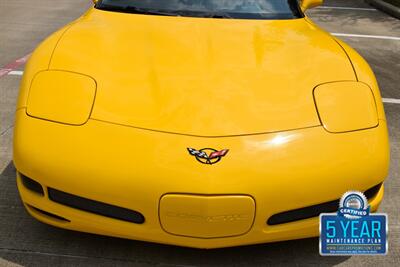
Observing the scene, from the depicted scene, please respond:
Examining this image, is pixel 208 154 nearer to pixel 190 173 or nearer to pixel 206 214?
pixel 190 173

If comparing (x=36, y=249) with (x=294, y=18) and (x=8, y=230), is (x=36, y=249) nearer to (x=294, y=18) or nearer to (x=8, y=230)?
(x=8, y=230)

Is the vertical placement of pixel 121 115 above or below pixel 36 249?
above

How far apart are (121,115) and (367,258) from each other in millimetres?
1427

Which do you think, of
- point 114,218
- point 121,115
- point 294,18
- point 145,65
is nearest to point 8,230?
point 114,218

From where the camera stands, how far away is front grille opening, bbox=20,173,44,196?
223 cm

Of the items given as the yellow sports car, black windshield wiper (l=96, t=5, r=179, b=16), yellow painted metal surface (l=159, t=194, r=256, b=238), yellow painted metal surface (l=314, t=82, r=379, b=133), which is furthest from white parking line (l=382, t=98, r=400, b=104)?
yellow painted metal surface (l=159, t=194, r=256, b=238)

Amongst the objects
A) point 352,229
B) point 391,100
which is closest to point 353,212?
point 352,229

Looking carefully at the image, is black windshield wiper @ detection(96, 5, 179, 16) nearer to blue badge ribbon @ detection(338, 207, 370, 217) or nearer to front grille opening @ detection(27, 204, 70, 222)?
front grille opening @ detection(27, 204, 70, 222)

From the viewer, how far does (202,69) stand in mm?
2582

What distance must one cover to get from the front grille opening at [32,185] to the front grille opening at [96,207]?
0.07 m

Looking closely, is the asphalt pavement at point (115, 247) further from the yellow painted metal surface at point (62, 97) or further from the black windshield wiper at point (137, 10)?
the black windshield wiper at point (137, 10)

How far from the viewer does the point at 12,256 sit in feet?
7.78

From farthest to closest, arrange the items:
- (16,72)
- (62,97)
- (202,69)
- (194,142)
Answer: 1. (16,72)
2. (202,69)
3. (62,97)
4. (194,142)

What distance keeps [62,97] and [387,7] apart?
9122 mm
